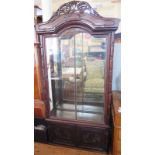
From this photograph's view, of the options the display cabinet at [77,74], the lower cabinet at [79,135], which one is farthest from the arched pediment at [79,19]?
the lower cabinet at [79,135]

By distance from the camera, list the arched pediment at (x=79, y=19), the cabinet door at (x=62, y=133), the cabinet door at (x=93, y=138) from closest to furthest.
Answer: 1. the arched pediment at (x=79, y=19)
2. the cabinet door at (x=93, y=138)
3. the cabinet door at (x=62, y=133)

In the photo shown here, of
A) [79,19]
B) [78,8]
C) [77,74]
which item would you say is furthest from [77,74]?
[78,8]

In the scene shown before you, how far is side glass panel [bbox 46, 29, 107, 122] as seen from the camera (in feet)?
6.79

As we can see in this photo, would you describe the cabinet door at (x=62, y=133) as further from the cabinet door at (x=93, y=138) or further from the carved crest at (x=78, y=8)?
the carved crest at (x=78, y=8)

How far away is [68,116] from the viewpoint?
7.42ft

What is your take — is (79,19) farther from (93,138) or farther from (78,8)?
(93,138)

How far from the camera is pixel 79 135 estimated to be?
2.14 m

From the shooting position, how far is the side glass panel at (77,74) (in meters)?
2.07

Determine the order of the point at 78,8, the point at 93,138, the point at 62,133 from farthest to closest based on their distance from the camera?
1. the point at 62,133
2. the point at 93,138
3. the point at 78,8
